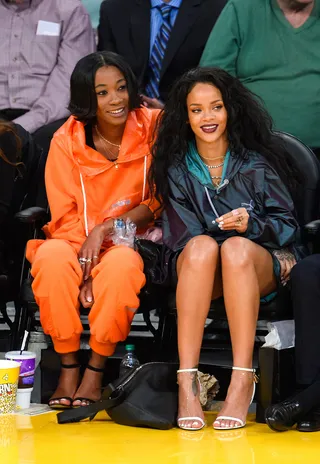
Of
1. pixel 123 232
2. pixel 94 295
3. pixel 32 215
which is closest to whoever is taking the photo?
pixel 94 295

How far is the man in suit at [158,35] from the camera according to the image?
4887 mm

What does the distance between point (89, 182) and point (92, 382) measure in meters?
0.80

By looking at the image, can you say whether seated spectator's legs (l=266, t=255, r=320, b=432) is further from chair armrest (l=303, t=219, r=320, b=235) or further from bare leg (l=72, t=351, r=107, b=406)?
bare leg (l=72, t=351, r=107, b=406)

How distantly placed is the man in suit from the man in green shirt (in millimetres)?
167

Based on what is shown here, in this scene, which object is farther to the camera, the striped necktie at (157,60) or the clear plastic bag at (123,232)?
the striped necktie at (157,60)

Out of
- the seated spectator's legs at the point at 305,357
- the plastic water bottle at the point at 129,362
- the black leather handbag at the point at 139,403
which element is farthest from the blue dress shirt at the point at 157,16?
the black leather handbag at the point at 139,403

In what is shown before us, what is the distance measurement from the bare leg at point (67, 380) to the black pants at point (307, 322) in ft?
2.69

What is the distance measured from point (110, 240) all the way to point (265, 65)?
128 centimetres

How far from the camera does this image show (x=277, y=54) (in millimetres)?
4691

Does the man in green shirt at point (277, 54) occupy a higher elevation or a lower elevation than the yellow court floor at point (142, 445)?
higher

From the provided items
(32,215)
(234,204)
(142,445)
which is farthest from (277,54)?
(142,445)

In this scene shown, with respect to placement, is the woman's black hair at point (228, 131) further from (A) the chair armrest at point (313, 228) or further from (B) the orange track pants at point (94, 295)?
(B) the orange track pants at point (94, 295)

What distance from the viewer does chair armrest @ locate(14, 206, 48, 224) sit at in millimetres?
3949

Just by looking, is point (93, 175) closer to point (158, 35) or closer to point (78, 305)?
point (78, 305)
